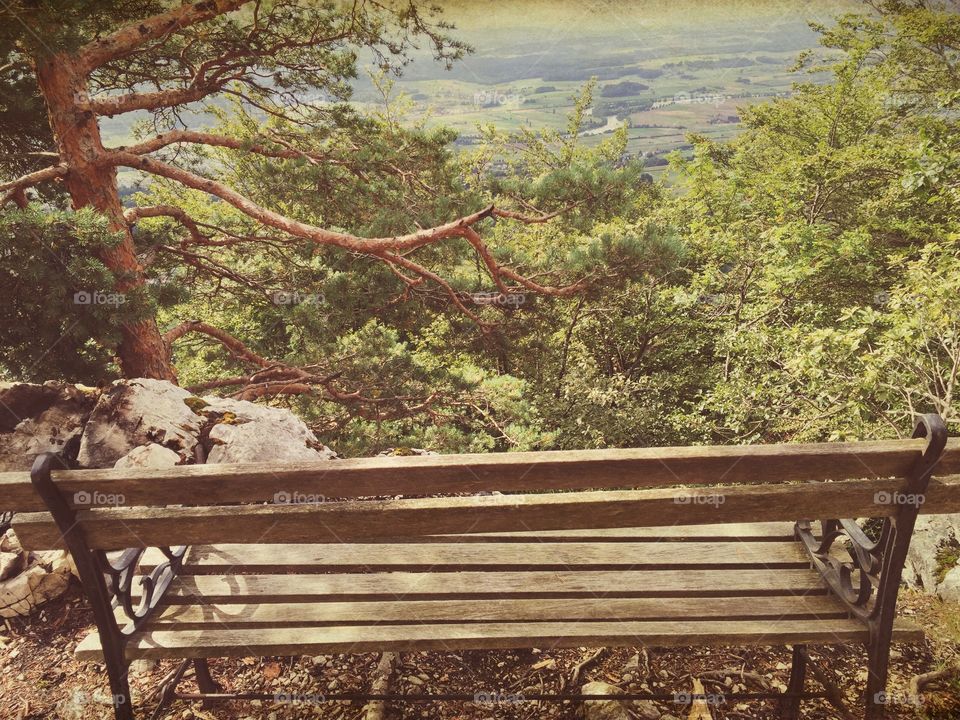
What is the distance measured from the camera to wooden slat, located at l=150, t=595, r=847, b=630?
6.63ft

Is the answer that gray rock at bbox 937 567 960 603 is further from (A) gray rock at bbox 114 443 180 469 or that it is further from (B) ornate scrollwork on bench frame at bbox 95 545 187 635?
(A) gray rock at bbox 114 443 180 469

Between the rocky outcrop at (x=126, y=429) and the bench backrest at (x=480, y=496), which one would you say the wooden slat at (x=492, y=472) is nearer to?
the bench backrest at (x=480, y=496)

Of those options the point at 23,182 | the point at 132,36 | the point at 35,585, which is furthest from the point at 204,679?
the point at 132,36

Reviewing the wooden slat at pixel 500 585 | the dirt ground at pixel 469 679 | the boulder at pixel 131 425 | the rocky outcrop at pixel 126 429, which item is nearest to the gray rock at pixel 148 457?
the rocky outcrop at pixel 126 429

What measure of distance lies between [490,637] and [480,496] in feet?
2.01

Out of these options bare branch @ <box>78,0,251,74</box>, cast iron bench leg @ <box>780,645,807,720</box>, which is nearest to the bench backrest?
cast iron bench leg @ <box>780,645,807,720</box>

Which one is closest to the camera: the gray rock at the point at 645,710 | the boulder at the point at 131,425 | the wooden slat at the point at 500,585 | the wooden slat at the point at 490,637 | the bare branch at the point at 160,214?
the wooden slat at the point at 490,637

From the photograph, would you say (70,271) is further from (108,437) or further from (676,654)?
(676,654)

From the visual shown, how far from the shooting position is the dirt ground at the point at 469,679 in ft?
7.93

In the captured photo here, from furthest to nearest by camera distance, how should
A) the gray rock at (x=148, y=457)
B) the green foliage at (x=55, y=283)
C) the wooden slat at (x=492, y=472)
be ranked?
the green foliage at (x=55, y=283) → the gray rock at (x=148, y=457) → the wooden slat at (x=492, y=472)

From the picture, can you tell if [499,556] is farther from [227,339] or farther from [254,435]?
[227,339]

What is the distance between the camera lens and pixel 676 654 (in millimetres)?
2682

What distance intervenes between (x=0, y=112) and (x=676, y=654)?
797 centimetres

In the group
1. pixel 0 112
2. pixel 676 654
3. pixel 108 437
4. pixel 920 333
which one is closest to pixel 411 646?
pixel 676 654
